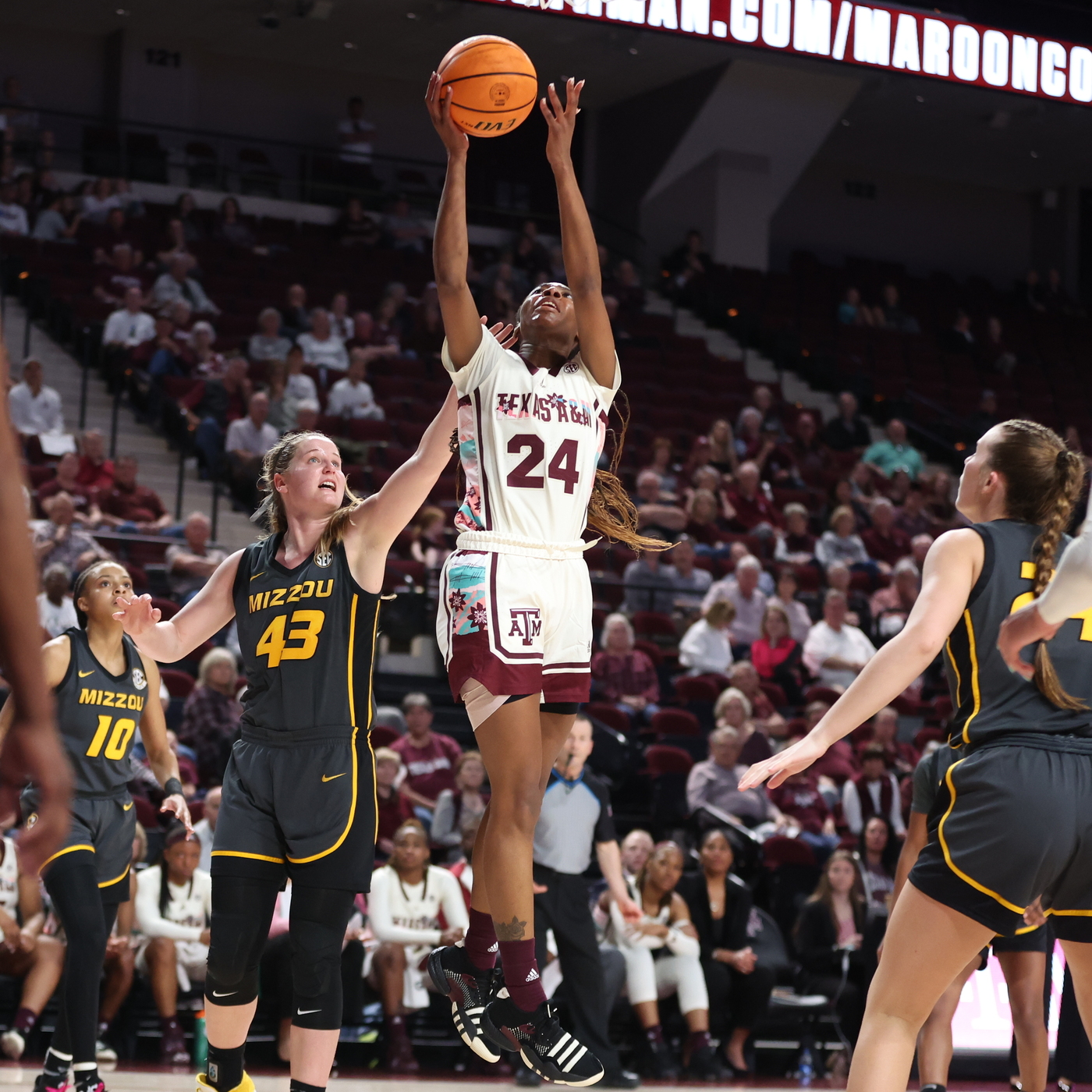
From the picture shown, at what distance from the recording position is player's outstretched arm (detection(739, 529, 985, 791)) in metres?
3.43

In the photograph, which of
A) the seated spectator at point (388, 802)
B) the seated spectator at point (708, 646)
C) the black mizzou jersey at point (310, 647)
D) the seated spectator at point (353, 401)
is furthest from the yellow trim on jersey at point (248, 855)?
the seated spectator at point (353, 401)

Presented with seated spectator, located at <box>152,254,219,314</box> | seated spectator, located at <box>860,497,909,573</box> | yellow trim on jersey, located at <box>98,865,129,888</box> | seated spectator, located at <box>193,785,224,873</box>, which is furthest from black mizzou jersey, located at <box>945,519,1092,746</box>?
seated spectator, located at <box>152,254,219,314</box>

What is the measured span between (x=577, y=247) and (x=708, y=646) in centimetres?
753

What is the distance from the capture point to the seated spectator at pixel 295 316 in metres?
14.8

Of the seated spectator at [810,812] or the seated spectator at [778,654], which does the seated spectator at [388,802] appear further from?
the seated spectator at [778,654]

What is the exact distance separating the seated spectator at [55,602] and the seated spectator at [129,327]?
486cm

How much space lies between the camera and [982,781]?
344 cm

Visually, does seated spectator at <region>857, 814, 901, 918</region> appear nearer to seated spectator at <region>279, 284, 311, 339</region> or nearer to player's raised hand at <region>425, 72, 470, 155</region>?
player's raised hand at <region>425, 72, 470, 155</region>

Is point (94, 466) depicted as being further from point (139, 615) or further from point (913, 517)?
point (913, 517)

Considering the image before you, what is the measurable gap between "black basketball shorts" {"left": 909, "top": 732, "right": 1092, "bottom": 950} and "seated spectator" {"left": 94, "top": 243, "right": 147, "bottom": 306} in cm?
1211

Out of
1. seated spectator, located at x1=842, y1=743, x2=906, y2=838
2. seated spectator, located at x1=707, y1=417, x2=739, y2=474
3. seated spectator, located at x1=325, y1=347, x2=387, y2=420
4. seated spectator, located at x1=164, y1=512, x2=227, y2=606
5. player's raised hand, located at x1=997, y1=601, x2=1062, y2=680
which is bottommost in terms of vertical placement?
seated spectator, located at x1=842, y1=743, x2=906, y2=838

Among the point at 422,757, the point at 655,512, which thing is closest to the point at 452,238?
the point at 422,757

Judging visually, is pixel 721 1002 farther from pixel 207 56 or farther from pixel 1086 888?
pixel 207 56

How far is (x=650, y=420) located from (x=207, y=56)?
857 cm
